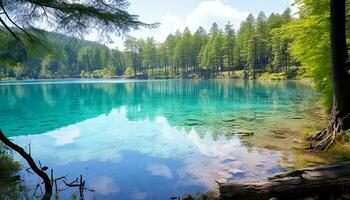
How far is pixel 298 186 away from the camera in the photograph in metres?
5.70

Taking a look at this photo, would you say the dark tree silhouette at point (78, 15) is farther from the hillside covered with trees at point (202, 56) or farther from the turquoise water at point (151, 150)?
the hillside covered with trees at point (202, 56)

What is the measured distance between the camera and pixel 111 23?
5.37 meters

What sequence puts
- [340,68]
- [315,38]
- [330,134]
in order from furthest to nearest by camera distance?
[315,38]
[330,134]
[340,68]

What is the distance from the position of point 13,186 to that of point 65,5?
6.08 m

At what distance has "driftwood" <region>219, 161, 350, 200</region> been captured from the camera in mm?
5617

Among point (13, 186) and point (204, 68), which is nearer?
point (13, 186)

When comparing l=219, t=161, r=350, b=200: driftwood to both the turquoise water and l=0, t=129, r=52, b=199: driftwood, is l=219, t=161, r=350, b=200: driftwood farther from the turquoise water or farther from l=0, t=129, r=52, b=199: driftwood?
l=0, t=129, r=52, b=199: driftwood

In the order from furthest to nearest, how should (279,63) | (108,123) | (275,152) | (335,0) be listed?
(279,63)
(108,123)
(275,152)
(335,0)

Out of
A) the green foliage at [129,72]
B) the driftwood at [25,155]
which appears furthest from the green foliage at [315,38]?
the green foliage at [129,72]

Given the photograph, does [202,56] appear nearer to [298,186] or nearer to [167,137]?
[167,137]

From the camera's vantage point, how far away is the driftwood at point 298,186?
18.4 ft

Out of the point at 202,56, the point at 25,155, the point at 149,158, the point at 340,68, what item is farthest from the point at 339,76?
the point at 202,56

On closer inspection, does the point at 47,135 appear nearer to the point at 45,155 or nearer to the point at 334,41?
the point at 45,155

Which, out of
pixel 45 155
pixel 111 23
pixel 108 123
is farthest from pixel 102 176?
pixel 108 123
